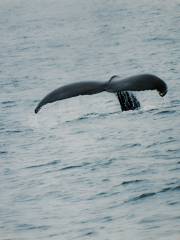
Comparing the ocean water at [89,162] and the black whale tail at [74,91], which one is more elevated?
the black whale tail at [74,91]

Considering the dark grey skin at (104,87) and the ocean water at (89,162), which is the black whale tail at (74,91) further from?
the ocean water at (89,162)

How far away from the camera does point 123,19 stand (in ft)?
180

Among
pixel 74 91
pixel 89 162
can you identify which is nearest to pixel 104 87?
pixel 74 91

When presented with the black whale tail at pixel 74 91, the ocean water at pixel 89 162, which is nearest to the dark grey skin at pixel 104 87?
the black whale tail at pixel 74 91

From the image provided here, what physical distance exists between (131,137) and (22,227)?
5.04 m

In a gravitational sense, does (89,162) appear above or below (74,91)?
below

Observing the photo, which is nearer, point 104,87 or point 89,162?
point 104,87

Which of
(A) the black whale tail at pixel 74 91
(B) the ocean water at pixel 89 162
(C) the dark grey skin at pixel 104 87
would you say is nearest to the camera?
(C) the dark grey skin at pixel 104 87

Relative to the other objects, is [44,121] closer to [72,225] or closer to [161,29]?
[72,225]

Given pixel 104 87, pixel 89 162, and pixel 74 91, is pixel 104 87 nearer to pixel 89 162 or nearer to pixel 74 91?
pixel 74 91

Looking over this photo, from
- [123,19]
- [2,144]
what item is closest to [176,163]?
[2,144]

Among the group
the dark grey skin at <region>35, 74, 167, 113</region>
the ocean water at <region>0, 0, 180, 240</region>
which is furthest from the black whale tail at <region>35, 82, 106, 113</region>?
the ocean water at <region>0, 0, 180, 240</region>

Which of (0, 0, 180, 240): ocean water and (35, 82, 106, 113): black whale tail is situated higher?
(35, 82, 106, 113): black whale tail

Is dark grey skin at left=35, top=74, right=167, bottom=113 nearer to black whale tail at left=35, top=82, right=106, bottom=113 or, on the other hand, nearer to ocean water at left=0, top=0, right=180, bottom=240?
black whale tail at left=35, top=82, right=106, bottom=113
